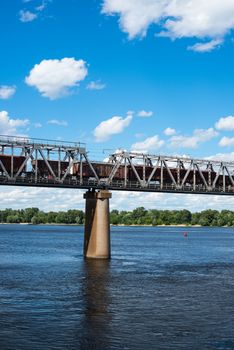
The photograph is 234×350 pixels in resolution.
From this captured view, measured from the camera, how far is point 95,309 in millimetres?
43188

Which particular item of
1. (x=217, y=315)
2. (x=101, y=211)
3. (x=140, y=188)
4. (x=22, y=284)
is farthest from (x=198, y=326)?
(x=140, y=188)

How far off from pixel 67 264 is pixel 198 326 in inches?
1705

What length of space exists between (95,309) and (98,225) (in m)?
35.0

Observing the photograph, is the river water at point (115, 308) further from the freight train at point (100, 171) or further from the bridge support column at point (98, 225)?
the freight train at point (100, 171)

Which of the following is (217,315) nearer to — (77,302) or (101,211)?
(77,302)

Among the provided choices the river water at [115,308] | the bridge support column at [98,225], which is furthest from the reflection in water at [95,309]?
the bridge support column at [98,225]

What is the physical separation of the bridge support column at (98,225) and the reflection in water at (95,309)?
23.6 feet

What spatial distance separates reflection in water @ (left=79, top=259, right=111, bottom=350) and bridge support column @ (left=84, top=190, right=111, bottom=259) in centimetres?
719

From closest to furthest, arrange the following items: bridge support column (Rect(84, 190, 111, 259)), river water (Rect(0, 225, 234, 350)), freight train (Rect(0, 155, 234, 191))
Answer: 1. river water (Rect(0, 225, 234, 350))
2. bridge support column (Rect(84, 190, 111, 259))
3. freight train (Rect(0, 155, 234, 191))

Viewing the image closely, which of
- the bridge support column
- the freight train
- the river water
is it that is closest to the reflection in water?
the river water

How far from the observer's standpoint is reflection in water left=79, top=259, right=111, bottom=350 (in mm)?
33500

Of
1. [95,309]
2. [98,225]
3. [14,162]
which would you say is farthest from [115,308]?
[14,162]

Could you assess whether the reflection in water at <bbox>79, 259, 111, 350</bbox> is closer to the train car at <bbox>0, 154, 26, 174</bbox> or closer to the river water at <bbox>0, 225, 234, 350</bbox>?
the river water at <bbox>0, 225, 234, 350</bbox>

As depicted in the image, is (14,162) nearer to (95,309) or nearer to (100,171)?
(100,171)
